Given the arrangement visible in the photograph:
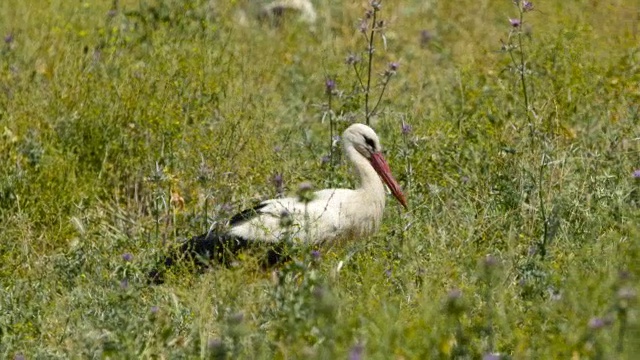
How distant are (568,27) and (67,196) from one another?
10.4 feet

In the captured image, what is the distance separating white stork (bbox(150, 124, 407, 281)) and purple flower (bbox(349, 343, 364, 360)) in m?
1.70

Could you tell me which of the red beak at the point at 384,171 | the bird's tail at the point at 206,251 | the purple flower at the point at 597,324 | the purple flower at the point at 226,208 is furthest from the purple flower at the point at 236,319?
the red beak at the point at 384,171

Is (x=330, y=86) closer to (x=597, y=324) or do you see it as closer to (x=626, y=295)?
(x=597, y=324)

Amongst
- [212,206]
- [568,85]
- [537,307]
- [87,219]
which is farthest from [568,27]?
[537,307]

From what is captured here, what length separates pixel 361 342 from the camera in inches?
156

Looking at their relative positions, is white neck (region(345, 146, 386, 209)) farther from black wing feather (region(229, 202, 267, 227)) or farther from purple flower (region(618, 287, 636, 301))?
purple flower (region(618, 287, 636, 301))

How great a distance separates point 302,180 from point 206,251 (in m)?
0.94

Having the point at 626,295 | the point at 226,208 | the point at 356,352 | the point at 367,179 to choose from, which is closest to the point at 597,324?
the point at 626,295

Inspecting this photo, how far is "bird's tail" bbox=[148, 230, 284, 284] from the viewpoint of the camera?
5.54m

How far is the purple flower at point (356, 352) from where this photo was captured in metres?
3.49

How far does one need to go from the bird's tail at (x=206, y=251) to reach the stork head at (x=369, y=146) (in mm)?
812

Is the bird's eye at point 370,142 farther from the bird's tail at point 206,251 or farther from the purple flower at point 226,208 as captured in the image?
the bird's tail at point 206,251

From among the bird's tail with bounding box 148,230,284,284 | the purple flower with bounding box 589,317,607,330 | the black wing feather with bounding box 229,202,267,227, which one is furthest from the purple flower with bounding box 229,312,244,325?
the black wing feather with bounding box 229,202,267,227

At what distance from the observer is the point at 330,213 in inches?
233
